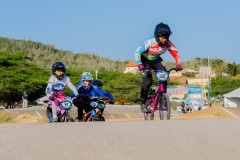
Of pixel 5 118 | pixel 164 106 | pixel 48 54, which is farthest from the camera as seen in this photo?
pixel 48 54

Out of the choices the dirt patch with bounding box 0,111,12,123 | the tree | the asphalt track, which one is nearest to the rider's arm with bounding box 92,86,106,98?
the asphalt track

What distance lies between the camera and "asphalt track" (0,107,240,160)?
17.8ft

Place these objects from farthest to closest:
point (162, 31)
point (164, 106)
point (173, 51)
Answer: point (164, 106), point (173, 51), point (162, 31)

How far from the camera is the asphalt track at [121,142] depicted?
5.42 meters

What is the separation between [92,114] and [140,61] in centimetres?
226

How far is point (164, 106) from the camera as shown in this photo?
35.7 ft

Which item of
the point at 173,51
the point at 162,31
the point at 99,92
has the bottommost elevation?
the point at 99,92

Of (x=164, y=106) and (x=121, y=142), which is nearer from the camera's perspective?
(x=121, y=142)

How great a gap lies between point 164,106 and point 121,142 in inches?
186

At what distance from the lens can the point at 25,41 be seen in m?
198

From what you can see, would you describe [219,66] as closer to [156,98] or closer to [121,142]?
[156,98]

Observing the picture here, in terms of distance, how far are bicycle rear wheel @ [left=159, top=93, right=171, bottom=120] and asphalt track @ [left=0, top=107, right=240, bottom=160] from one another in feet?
8.34

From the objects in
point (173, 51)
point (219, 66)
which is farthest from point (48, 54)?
point (173, 51)

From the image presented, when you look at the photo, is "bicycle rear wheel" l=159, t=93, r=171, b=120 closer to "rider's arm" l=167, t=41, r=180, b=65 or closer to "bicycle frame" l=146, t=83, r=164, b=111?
"bicycle frame" l=146, t=83, r=164, b=111
